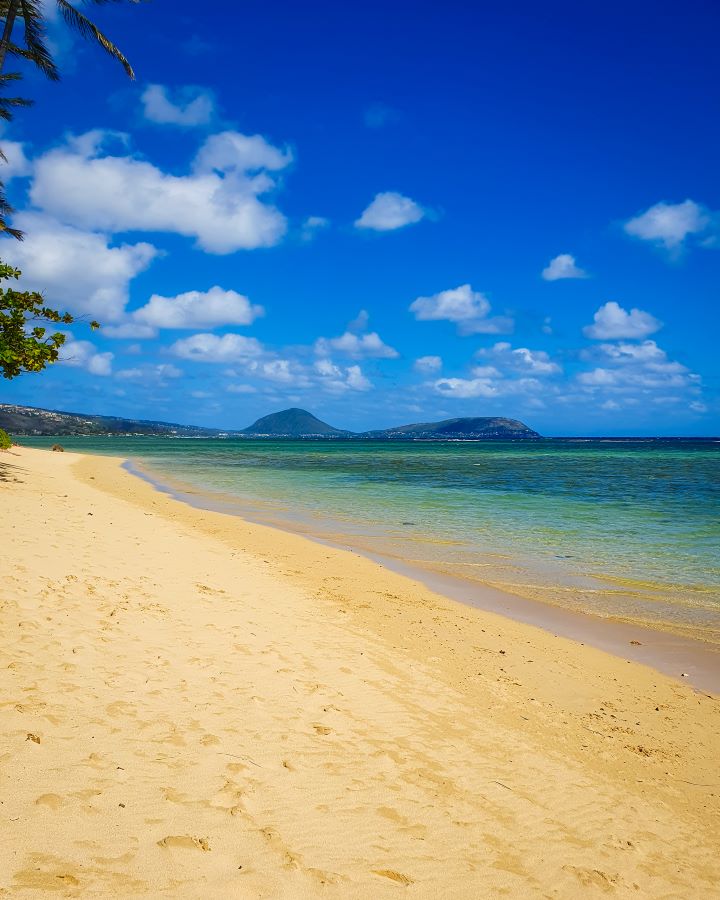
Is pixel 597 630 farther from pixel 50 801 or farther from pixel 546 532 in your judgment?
pixel 546 532

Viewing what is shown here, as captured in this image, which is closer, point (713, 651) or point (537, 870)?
point (537, 870)

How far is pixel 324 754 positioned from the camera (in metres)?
4.89

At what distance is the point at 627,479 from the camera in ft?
136

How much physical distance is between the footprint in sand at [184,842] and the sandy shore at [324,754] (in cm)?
2

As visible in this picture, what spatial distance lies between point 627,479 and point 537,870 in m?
41.9

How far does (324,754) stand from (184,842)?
1.58 meters

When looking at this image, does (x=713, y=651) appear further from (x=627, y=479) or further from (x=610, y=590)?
(x=627, y=479)

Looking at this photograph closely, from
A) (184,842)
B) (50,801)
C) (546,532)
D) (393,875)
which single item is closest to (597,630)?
(393,875)

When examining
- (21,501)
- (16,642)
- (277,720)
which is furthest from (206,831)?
(21,501)

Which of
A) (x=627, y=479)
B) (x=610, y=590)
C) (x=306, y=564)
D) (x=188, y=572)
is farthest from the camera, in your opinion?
(x=627, y=479)

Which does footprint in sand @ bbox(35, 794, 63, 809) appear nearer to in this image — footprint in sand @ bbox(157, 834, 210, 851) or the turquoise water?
footprint in sand @ bbox(157, 834, 210, 851)

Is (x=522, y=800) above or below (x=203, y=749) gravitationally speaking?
below

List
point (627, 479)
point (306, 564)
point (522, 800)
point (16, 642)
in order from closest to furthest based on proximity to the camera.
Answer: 1. point (522, 800)
2. point (16, 642)
3. point (306, 564)
4. point (627, 479)

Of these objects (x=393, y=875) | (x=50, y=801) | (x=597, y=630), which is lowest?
(x=597, y=630)
